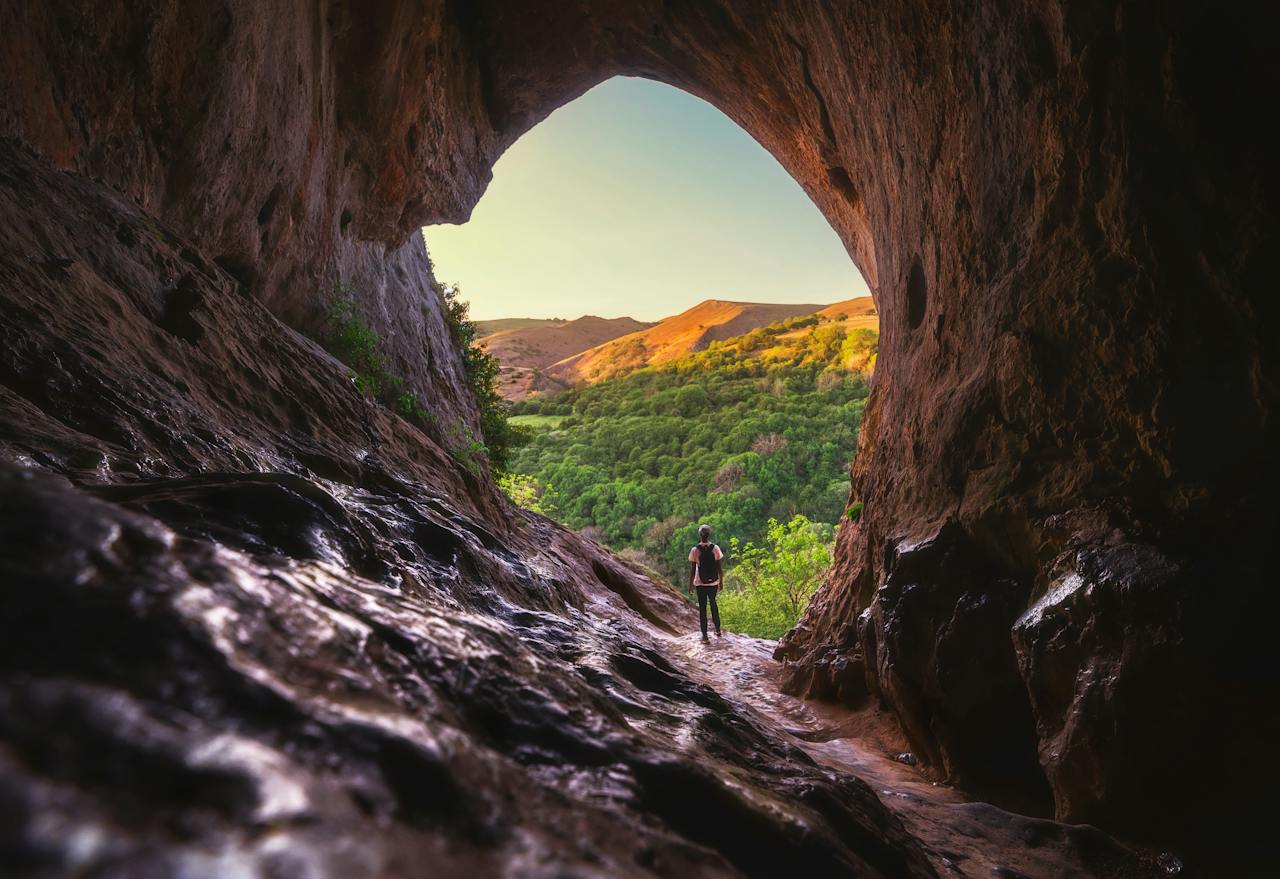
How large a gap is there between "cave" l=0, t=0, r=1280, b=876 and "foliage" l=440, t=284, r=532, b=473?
6.97 m

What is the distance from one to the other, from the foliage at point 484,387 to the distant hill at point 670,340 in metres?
59.4

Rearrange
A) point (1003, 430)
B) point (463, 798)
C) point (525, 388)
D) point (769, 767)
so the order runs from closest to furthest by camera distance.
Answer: point (463, 798), point (769, 767), point (1003, 430), point (525, 388)

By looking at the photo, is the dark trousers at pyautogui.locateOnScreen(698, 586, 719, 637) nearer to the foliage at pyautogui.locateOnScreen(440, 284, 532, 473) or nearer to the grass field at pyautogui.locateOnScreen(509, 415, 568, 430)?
the foliage at pyautogui.locateOnScreen(440, 284, 532, 473)

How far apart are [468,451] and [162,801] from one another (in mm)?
11125

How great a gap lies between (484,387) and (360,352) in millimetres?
6142

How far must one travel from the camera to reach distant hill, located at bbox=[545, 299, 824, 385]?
7844 cm

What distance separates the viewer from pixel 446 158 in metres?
12.5

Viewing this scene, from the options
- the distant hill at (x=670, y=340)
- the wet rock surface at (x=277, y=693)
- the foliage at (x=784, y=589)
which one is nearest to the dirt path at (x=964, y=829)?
the wet rock surface at (x=277, y=693)

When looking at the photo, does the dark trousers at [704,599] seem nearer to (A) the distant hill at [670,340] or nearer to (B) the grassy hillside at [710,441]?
(B) the grassy hillside at [710,441]

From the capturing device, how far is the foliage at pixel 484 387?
16.0m

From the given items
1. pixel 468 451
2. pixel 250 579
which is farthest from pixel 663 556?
pixel 250 579

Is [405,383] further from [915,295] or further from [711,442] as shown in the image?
[711,442]

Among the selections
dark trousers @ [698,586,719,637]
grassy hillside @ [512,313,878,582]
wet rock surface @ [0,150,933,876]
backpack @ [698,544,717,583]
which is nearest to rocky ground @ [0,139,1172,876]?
wet rock surface @ [0,150,933,876]

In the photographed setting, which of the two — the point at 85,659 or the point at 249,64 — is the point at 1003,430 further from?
the point at 249,64
